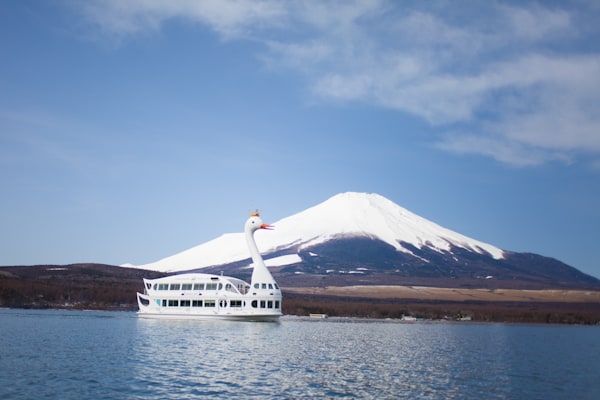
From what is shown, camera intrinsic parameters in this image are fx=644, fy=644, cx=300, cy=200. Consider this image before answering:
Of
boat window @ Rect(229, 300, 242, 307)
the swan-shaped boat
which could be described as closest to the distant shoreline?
the swan-shaped boat

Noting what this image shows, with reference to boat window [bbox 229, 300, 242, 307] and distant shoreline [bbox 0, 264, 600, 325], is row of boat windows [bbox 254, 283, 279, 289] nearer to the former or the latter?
boat window [bbox 229, 300, 242, 307]

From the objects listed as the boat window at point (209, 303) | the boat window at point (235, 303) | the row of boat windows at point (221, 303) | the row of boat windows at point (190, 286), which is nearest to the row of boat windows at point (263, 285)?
the row of boat windows at point (221, 303)

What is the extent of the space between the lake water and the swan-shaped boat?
63.4 ft

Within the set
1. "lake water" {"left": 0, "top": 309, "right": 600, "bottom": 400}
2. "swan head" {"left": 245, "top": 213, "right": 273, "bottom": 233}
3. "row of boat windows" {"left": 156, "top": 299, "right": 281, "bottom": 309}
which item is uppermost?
"swan head" {"left": 245, "top": 213, "right": 273, "bottom": 233}

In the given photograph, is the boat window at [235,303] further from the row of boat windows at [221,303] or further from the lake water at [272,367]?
the lake water at [272,367]

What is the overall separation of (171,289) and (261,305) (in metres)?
14.4

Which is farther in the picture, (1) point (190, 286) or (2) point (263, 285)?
(1) point (190, 286)

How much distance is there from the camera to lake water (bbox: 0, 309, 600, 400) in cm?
3244

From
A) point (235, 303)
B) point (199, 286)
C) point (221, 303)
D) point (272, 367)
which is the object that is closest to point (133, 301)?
point (199, 286)

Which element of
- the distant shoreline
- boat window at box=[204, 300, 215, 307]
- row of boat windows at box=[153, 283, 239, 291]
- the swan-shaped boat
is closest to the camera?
the swan-shaped boat

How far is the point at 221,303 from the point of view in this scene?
88125mm

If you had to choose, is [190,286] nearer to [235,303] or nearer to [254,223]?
[235,303]

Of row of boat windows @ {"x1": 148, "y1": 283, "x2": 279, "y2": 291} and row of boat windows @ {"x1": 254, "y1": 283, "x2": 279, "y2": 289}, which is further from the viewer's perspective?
row of boat windows @ {"x1": 148, "y1": 283, "x2": 279, "y2": 291}

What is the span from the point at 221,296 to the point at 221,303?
60.9 inches
